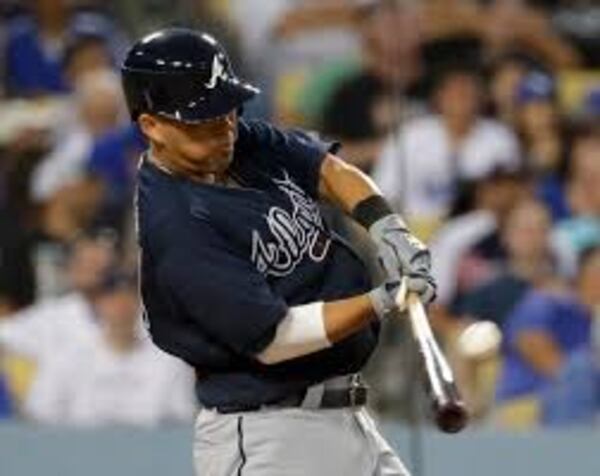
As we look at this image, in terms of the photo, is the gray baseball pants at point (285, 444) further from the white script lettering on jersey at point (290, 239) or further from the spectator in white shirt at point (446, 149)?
the spectator in white shirt at point (446, 149)

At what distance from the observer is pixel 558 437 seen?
4219 mm

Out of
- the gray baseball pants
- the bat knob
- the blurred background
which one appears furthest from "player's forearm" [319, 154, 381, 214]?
the blurred background

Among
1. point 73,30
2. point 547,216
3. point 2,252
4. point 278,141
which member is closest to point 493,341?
point 278,141

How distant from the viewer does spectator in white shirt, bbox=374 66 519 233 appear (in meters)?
4.67

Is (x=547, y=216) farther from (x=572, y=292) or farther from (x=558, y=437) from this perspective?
(x=558, y=437)

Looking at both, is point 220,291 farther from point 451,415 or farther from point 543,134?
point 543,134

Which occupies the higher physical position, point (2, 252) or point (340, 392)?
point (340, 392)

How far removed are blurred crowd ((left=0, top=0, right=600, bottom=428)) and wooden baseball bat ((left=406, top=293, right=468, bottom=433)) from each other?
1.52 metres

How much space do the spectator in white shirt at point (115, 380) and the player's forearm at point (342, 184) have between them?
1.60 metres

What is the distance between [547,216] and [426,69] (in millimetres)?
612

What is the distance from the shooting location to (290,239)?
268 cm

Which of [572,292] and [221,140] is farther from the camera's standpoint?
[572,292]

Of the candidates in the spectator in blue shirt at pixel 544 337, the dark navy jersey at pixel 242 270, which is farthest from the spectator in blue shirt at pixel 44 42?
the dark navy jersey at pixel 242 270

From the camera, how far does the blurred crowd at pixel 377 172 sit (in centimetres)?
439
